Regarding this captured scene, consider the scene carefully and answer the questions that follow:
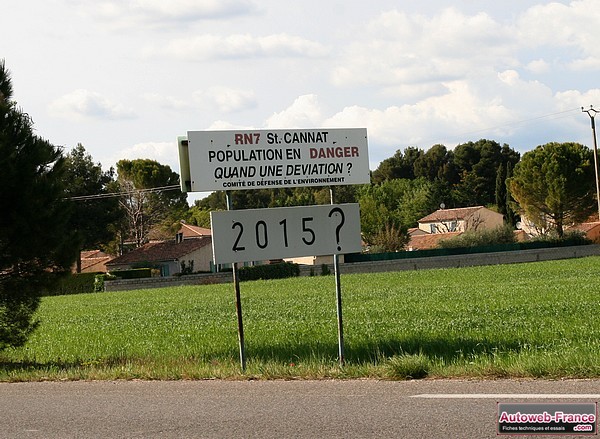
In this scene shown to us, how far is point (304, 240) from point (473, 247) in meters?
69.1

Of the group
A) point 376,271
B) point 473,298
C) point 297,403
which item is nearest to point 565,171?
point 376,271

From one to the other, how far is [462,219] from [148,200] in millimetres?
37678

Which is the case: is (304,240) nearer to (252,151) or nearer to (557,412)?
(252,151)

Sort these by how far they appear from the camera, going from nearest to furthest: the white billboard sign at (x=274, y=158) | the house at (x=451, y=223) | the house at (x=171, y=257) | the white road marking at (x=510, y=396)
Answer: the white road marking at (x=510, y=396)
the white billboard sign at (x=274, y=158)
the house at (x=171, y=257)
the house at (x=451, y=223)

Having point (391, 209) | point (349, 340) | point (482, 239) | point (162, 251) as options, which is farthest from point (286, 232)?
point (391, 209)

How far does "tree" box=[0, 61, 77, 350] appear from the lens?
1238 cm

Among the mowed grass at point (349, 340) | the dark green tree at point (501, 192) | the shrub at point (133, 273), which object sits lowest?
the mowed grass at point (349, 340)

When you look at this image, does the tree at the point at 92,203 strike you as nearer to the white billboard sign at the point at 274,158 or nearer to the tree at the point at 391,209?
the tree at the point at 391,209

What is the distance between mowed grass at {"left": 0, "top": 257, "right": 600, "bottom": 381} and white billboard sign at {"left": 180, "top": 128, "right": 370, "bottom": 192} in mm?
2274

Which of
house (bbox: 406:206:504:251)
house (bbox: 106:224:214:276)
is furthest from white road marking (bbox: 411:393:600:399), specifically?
house (bbox: 406:206:504:251)

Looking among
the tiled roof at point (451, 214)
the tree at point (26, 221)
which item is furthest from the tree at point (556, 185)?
the tree at point (26, 221)

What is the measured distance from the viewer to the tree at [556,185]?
91.9 metres

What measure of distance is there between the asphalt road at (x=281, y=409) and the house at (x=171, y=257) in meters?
72.5

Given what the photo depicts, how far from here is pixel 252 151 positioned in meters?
10.8
